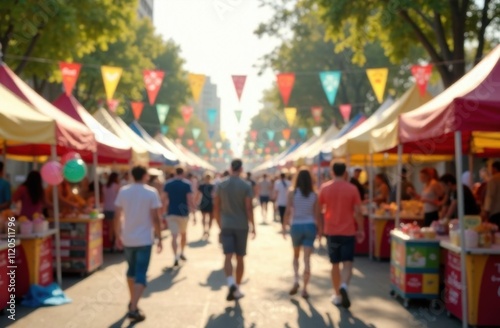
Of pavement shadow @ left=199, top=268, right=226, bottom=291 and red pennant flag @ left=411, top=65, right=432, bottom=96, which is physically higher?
red pennant flag @ left=411, top=65, right=432, bottom=96

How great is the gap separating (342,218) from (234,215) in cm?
153

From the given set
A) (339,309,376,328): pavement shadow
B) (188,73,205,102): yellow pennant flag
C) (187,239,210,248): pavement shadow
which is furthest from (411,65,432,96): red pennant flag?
(339,309,376,328): pavement shadow

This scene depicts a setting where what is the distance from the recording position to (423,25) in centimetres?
Answer: 1981

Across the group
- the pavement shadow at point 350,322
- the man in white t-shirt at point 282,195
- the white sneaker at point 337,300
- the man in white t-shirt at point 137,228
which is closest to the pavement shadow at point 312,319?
the pavement shadow at point 350,322

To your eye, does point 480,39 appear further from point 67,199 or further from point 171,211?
point 67,199

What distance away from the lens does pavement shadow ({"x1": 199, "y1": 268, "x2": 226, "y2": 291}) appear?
9.98m

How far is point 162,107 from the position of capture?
27094mm

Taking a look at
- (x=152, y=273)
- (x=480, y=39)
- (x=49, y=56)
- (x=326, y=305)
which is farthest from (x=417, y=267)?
(x=49, y=56)

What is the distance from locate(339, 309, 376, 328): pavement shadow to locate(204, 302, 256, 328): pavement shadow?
108cm

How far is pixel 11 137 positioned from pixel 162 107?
63.4 feet

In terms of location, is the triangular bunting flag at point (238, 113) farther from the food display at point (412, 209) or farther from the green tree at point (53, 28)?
the food display at point (412, 209)

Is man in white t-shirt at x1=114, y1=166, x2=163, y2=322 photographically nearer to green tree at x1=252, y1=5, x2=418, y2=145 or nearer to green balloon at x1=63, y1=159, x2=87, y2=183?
green balloon at x1=63, y1=159, x2=87, y2=183

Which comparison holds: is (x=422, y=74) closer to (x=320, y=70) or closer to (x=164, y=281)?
(x=164, y=281)

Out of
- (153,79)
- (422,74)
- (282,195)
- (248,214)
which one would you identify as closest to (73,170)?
(248,214)
